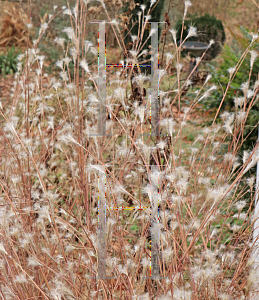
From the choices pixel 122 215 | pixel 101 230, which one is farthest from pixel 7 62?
pixel 101 230

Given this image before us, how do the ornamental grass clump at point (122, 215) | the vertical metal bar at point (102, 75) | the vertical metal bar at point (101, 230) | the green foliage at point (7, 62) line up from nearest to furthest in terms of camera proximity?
the ornamental grass clump at point (122, 215) < the vertical metal bar at point (101, 230) < the vertical metal bar at point (102, 75) < the green foliage at point (7, 62)

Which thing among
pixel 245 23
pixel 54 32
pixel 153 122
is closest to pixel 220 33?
pixel 245 23

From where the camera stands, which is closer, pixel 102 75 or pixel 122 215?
pixel 102 75

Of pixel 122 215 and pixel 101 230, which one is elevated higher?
pixel 101 230

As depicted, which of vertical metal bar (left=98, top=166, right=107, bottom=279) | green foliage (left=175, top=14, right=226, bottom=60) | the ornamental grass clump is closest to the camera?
the ornamental grass clump

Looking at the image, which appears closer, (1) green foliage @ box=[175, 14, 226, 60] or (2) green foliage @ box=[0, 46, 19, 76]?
(2) green foliage @ box=[0, 46, 19, 76]

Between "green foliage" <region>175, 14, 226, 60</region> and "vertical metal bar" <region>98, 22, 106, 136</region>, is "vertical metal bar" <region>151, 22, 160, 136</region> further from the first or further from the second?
"green foliage" <region>175, 14, 226, 60</region>

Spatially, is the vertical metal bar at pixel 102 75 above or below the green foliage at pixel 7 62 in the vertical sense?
above

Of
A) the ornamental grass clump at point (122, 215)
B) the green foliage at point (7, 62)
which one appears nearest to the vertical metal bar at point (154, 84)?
the ornamental grass clump at point (122, 215)

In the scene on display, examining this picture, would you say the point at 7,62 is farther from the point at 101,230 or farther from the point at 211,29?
the point at 101,230

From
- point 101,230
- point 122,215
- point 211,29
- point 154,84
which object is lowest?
point 122,215

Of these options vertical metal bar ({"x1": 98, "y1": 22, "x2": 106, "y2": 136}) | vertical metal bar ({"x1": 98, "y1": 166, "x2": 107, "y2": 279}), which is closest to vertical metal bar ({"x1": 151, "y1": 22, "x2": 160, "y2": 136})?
vertical metal bar ({"x1": 98, "y1": 22, "x2": 106, "y2": 136})

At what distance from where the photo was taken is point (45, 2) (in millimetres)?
7449

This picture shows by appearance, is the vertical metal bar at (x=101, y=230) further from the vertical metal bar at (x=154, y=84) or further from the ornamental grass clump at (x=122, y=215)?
the vertical metal bar at (x=154, y=84)
